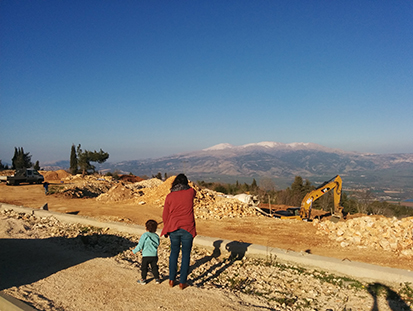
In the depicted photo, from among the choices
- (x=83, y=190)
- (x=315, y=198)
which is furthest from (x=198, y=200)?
(x=83, y=190)

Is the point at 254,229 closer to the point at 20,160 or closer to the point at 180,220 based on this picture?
the point at 180,220

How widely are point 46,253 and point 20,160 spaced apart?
189 feet

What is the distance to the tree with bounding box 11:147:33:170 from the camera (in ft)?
178

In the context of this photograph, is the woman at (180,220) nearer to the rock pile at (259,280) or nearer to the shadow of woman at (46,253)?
the rock pile at (259,280)

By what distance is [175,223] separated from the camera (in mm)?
4797

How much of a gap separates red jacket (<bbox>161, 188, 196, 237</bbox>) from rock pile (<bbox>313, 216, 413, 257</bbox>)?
643cm

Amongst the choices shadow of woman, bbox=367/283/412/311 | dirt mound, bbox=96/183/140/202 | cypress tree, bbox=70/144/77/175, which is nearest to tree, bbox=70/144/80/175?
cypress tree, bbox=70/144/77/175

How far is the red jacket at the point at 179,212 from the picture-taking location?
4.80 metres

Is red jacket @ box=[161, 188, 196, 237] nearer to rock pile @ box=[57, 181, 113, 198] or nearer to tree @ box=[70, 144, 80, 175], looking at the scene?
rock pile @ box=[57, 181, 113, 198]

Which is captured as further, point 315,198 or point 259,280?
point 315,198

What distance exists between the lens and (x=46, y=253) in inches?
281

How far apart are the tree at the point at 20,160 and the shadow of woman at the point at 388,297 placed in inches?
2405

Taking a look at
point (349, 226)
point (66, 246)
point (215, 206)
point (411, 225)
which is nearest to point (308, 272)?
point (349, 226)

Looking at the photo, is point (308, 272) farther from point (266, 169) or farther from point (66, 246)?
point (266, 169)
